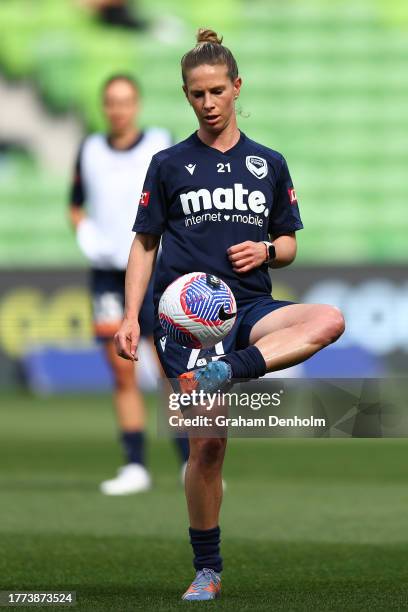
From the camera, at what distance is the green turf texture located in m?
5.34

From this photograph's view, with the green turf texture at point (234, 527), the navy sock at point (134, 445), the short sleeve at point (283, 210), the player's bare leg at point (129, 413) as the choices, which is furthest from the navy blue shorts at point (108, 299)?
the short sleeve at point (283, 210)

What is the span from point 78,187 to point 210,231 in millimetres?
3863

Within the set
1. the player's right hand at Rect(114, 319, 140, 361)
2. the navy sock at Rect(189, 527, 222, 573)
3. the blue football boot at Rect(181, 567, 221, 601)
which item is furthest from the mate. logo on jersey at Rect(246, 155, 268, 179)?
the blue football boot at Rect(181, 567, 221, 601)

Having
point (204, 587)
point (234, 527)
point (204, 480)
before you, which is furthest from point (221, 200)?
point (234, 527)

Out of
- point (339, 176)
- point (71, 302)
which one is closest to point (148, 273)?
point (71, 302)

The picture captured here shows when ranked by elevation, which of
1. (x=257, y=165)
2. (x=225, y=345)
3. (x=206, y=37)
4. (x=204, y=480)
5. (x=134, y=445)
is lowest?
(x=134, y=445)

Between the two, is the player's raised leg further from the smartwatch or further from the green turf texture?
the green turf texture

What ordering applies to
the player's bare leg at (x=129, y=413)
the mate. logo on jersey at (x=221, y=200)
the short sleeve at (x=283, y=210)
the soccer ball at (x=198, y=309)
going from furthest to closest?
the player's bare leg at (x=129, y=413), the short sleeve at (x=283, y=210), the mate. logo on jersey at (x=221, y=200), the soccer ball at (x=198, y=309)

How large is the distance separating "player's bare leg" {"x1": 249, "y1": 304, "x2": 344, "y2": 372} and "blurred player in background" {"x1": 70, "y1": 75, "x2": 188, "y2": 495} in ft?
11.9

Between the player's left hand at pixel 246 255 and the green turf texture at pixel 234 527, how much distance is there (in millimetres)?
1151

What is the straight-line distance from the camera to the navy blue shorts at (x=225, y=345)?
5055 mm

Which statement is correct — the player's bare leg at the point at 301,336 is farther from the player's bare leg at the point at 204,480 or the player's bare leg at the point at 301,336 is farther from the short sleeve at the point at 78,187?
the short sleeve at the point at 78,187

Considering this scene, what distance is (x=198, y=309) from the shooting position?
4.86m

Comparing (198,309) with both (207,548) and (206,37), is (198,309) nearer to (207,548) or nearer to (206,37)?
(207,548)
